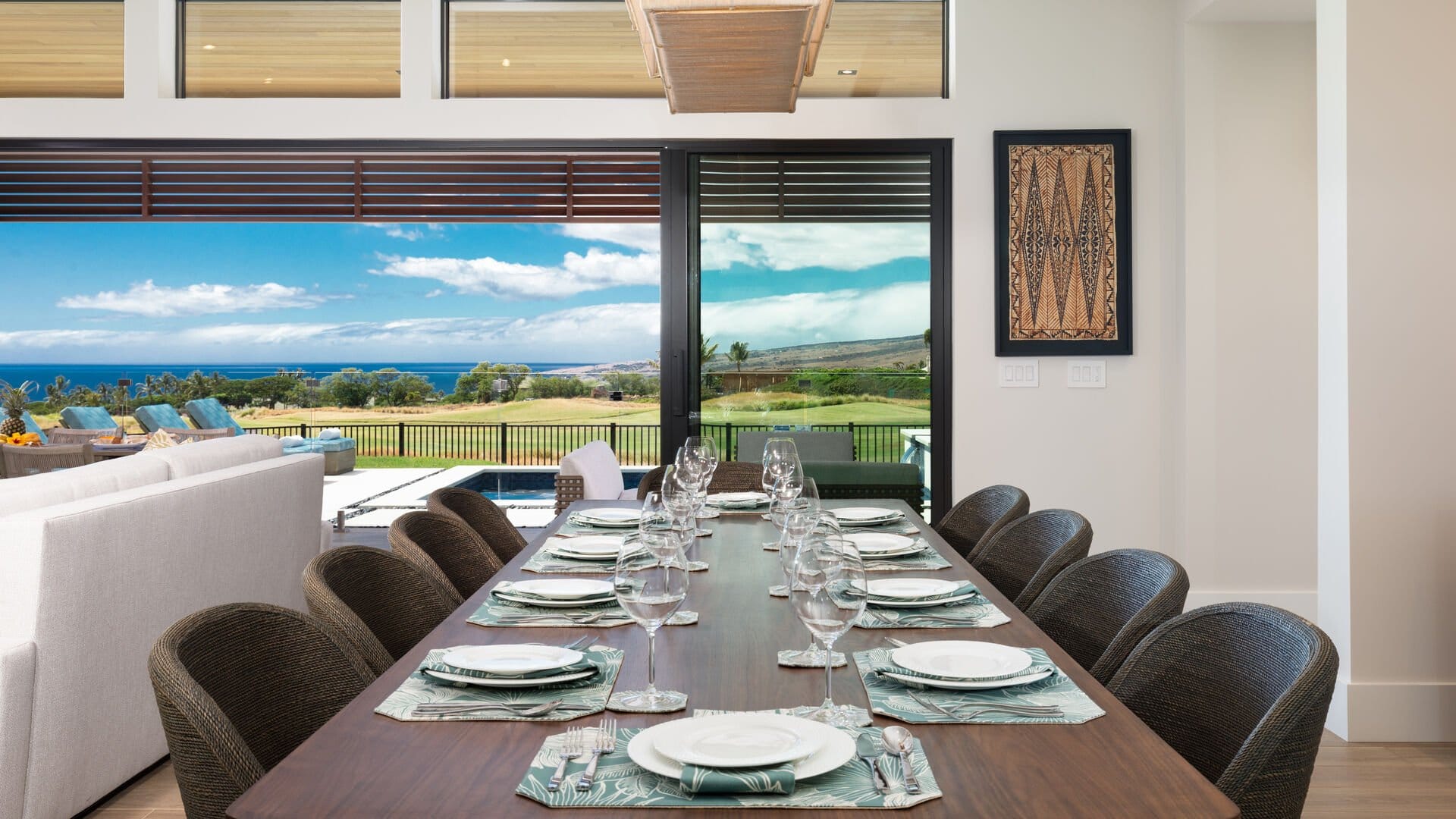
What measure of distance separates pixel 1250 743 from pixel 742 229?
3880mm

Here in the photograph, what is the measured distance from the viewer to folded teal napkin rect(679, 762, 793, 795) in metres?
1.05

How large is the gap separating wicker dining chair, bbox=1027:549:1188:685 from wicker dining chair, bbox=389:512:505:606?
4.10 feet

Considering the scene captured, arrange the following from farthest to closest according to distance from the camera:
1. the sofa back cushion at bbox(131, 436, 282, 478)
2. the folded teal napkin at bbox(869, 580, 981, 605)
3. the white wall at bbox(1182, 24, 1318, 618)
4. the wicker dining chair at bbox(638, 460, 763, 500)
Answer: the white wall at bbox(1182, 24, 1318, 618), the wicker dining chair at bbox(638, 460, 763, 500), the sofa back cushion at bbox(131, 436, 282, 478), the folded teal napkin at bbox(869, 580, 981, 605)

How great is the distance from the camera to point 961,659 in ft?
5.01

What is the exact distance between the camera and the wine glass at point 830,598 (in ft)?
4.25

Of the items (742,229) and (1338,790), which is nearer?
(1338,790)

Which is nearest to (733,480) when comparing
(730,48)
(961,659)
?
(730,48)

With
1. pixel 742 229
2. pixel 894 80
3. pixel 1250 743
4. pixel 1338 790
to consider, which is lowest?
pixel 1338 790

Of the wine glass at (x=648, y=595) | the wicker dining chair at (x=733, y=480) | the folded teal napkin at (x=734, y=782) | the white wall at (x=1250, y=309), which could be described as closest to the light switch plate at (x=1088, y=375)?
the white wall at (x=1250, y=309)

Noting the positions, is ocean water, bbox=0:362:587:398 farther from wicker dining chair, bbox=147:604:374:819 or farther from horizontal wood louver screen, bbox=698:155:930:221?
wicker dining chair, bbox=147:604:374:819

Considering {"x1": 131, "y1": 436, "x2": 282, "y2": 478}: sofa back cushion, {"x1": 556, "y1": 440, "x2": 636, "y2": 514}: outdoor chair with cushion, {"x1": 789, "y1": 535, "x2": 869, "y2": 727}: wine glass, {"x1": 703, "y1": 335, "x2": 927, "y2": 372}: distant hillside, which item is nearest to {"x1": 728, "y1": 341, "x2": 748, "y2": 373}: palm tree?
{"x1": 703, "y1": 335, "x2": 927, "y2": 372}: distant hillside

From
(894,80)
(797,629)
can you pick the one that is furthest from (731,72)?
(894,80)

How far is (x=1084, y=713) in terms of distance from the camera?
1.32 meters

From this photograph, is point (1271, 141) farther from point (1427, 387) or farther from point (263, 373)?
point (263, 373)
